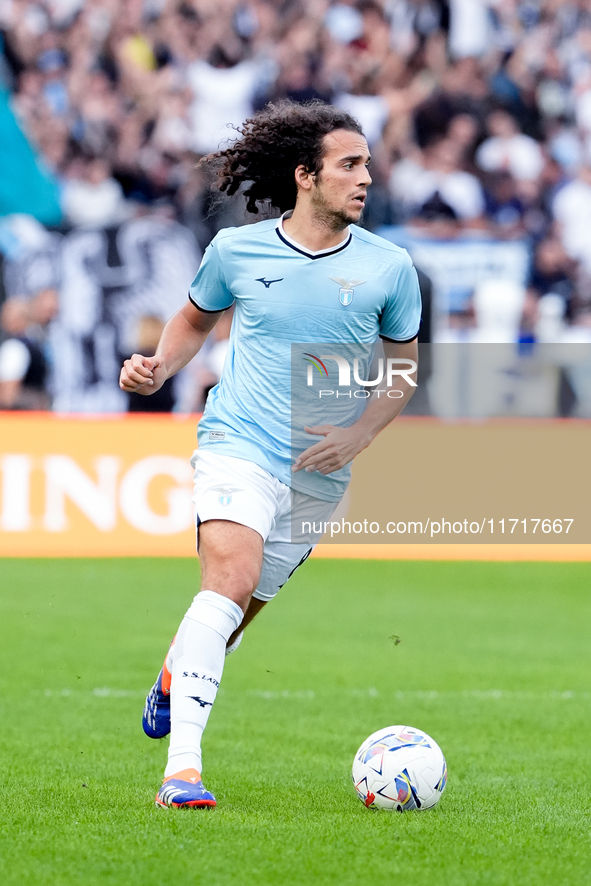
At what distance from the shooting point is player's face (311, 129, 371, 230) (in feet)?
15.1

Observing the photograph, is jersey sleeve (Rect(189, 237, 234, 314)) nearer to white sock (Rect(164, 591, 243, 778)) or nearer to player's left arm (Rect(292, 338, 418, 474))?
player's left arm (Rect(292, 338, 418, 474))

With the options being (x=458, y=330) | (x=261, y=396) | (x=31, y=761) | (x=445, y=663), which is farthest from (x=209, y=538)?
(x=458, y=330)

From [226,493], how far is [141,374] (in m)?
0.51

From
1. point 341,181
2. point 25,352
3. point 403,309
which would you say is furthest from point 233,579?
point 25,352

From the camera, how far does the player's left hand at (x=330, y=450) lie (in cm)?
459

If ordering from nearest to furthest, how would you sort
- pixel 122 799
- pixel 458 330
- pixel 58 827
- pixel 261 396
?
pixel 58 827 < pixel 122 799 < pixel 261 396 < pixel 458 330

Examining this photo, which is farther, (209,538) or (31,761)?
(31,761)

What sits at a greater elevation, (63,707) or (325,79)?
(325,79)

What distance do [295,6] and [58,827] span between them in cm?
1416

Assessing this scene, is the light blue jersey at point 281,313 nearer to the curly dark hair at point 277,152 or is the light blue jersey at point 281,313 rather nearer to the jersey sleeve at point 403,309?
the jersey sleeve at point 403,309

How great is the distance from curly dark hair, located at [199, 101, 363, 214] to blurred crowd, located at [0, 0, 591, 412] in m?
9.84

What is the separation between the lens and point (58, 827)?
153 inches

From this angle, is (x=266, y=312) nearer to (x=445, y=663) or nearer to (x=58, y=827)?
(x=58, y=827)

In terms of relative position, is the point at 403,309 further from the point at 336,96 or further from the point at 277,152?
the point at 336,96
